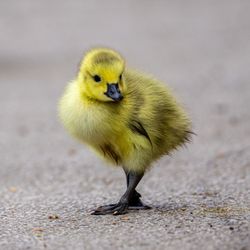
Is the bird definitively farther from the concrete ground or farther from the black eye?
the concrete ground

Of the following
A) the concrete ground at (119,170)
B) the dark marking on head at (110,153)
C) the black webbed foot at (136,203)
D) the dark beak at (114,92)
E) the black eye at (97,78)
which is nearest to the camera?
the concrete ground at (119,170)

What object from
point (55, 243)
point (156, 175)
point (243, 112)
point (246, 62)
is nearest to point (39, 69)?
point (246, 62)

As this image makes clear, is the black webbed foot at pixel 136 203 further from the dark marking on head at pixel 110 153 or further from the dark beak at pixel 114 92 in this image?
the dark beak at pixel 114 92

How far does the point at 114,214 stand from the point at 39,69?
29.7ft

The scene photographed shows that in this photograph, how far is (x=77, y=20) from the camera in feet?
65.8

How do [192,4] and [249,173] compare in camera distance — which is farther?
[192,4]

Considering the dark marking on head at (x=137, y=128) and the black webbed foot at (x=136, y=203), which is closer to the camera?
the dark marking on head at (x=137, y=128)

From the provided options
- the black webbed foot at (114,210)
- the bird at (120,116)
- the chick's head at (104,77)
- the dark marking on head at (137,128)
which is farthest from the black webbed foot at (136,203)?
the chick's head at (104,77)

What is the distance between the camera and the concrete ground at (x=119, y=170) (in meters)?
4.42

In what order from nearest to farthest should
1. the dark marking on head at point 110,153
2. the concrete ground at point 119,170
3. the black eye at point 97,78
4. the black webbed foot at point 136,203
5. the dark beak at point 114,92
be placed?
the concrete ground at point 119,170 → the dark beak at point 114,92 → the black eye at point 97,78 → the dark marking on head at point 110,153 → the black webbed foot at point 136,203

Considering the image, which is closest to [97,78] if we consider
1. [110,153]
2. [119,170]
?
[110,153]

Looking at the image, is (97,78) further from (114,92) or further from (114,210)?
(114,210)

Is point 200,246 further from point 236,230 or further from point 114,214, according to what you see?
point 114,214

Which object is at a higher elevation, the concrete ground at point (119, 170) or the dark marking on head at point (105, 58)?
the dark marking on head at point (105, 58)
